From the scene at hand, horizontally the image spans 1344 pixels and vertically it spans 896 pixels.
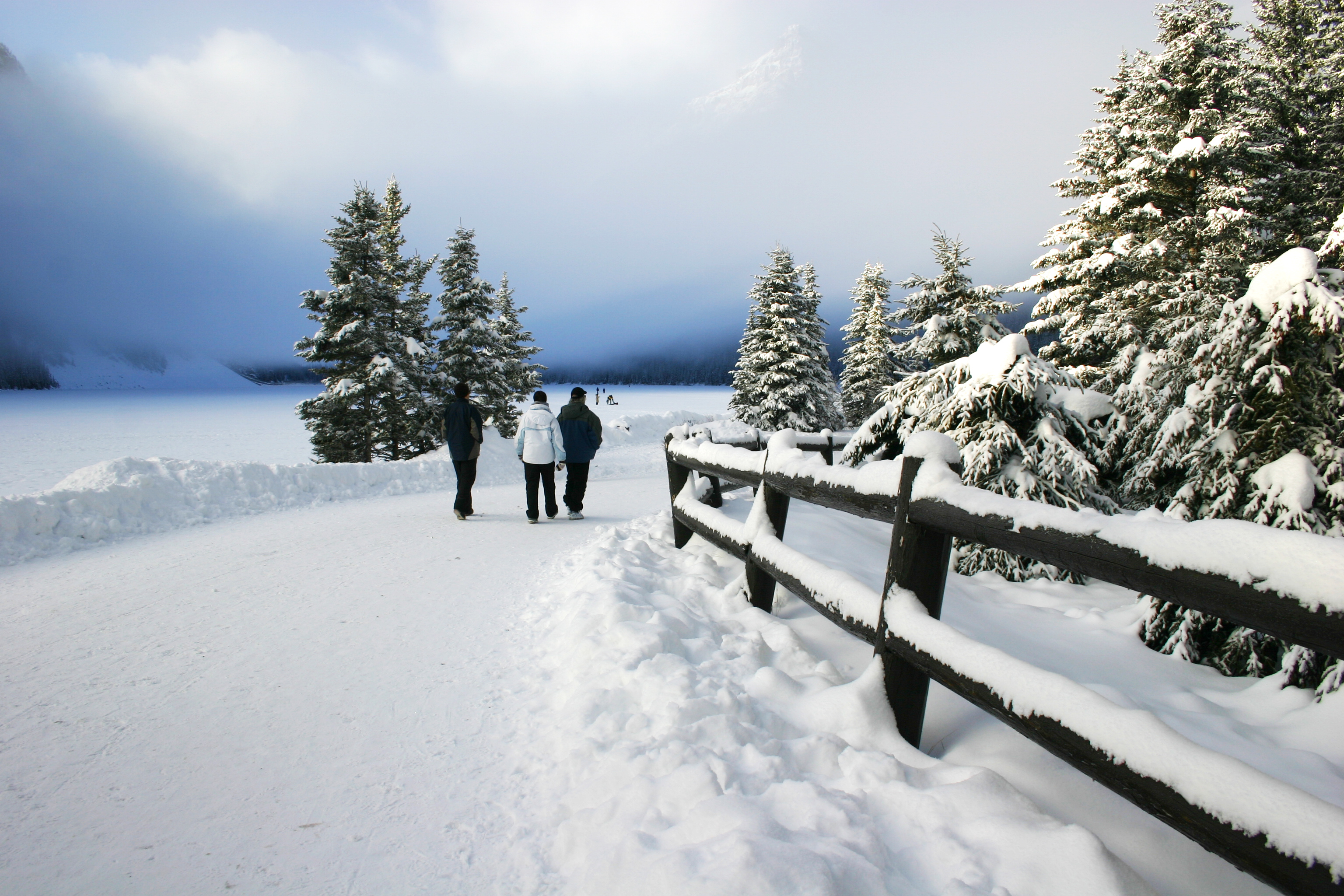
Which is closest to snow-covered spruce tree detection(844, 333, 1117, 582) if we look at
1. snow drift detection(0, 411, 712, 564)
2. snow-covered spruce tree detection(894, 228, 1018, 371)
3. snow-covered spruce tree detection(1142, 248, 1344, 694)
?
snow-covered spruce tree detection(1142, 248, 1344, 694)

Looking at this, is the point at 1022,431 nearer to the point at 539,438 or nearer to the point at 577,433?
the point at 577,433

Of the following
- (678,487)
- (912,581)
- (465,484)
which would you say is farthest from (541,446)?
(912,581)

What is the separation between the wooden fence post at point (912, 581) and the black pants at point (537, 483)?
6.00m

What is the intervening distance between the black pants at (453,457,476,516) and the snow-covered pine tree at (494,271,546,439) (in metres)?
16.4

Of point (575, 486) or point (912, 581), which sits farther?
point (575, 486)

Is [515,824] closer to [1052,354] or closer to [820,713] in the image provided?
[820,713]

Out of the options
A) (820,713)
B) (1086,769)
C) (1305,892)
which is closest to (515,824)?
(820,713)

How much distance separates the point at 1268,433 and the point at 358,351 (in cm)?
2177

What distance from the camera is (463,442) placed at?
8.36 m

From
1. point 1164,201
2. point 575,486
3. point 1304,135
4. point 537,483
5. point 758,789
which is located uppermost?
point 1304,135

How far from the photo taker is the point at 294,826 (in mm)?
2283

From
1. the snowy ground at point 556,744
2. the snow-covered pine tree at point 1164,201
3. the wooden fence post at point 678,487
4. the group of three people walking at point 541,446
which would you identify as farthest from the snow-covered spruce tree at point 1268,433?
the snow-covered pine tree at point 1164,201

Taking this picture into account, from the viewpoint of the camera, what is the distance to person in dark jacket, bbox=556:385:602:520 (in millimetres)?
8469

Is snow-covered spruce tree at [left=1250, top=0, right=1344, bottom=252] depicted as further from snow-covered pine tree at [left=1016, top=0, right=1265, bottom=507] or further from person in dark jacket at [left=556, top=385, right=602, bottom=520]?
person in dark jacket at [left=556, top=385, right=602, bottom=520]
